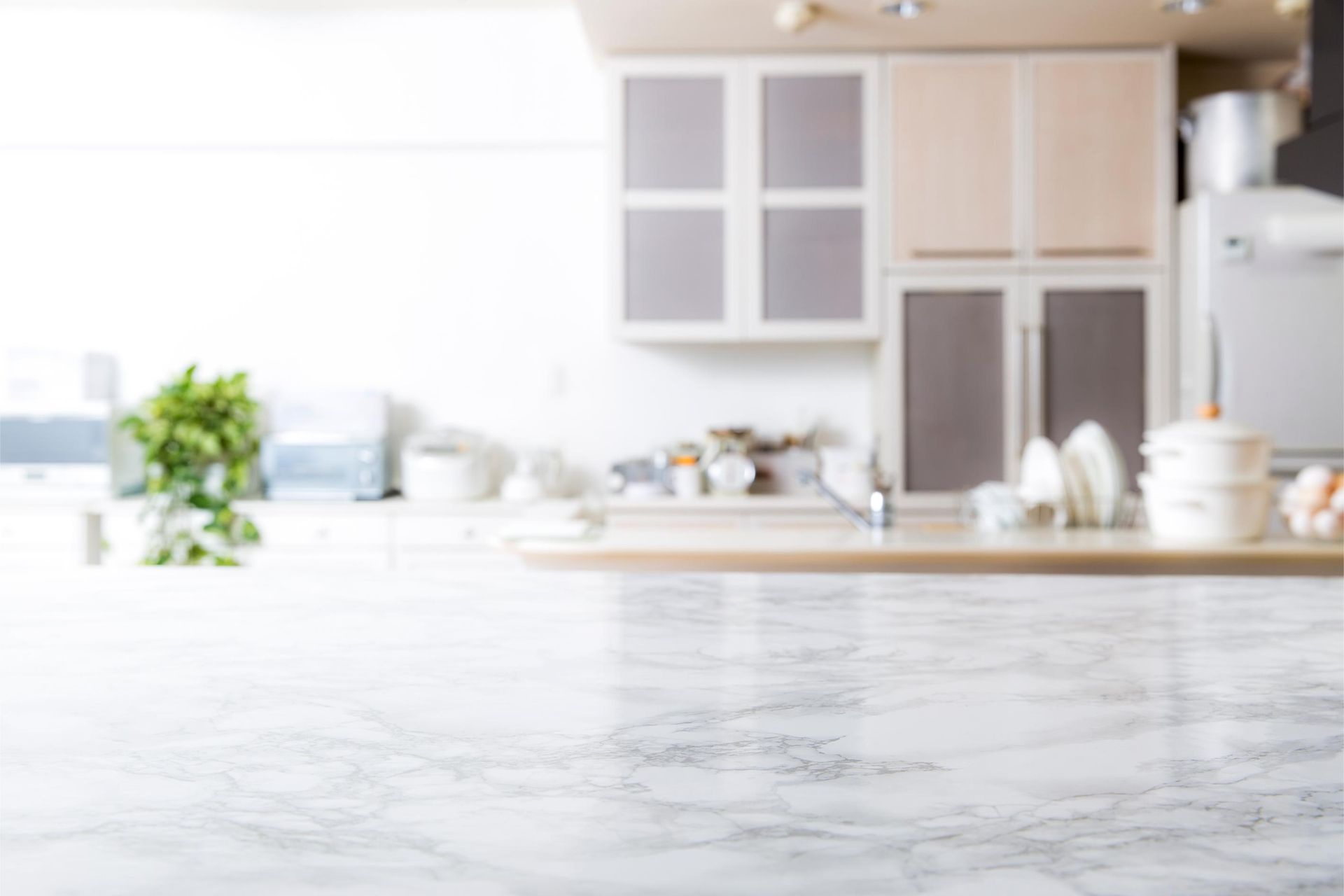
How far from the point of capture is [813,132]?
3.50 m

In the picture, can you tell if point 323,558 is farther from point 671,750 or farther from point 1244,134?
point 671,750

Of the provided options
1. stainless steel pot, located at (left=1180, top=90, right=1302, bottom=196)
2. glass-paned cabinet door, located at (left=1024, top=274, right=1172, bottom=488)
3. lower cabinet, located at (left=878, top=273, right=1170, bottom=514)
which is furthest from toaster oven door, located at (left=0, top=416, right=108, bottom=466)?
stainless steel pot, located at (left=1180, top=90, right=1302, bottom=196)

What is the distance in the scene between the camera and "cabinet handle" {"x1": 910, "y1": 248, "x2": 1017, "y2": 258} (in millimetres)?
3482

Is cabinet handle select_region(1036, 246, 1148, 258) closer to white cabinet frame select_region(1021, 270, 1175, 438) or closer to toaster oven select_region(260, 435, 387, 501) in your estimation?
white cabinet frame select_region(1021, 270, 1175, 438)

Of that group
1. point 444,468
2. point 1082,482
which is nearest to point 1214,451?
point 1082,482

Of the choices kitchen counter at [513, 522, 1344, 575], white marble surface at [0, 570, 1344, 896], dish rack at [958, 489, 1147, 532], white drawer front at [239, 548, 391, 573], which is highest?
white marble surface at [0, 570, 1344, 896]

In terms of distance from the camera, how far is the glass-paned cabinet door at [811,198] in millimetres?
3490

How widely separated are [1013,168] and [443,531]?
212 centimetres

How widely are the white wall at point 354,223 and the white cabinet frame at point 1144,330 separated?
0.62 m

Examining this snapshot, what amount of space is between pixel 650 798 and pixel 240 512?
3.45 m

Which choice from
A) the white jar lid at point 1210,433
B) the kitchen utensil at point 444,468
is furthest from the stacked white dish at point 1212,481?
the kitchen utensil at point 444,468

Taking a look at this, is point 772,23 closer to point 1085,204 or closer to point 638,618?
point 1085,204

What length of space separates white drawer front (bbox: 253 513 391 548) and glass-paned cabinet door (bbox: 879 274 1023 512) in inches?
64.4

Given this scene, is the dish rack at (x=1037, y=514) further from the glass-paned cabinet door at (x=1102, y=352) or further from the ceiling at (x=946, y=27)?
the ceiling at (x=946, y=27)
